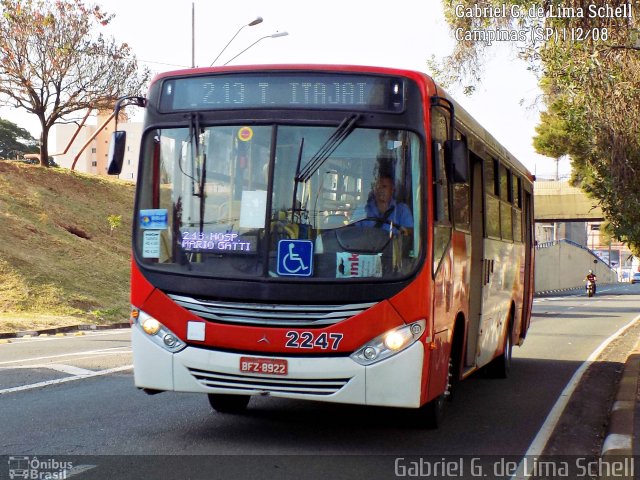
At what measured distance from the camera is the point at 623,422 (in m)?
8.82

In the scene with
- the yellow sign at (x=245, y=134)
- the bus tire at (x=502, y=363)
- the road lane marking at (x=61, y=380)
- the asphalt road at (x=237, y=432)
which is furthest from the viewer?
the bus tire at (x=502, y=363)

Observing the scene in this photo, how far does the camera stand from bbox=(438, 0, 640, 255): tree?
12.5m

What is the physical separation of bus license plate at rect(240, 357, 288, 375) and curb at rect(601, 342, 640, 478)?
252cm

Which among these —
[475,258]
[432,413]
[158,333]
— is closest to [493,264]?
[475,258]

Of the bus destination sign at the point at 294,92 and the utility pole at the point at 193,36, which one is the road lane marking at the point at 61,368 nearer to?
the bus destination sign at the point at 294,92

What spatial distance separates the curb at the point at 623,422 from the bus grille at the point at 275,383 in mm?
2135

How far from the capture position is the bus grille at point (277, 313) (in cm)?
718

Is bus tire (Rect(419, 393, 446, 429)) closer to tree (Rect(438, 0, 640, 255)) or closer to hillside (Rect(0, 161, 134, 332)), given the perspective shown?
tree (Rect(438, 0, 640, 255))

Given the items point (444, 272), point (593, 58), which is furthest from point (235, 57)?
point (444, 272)

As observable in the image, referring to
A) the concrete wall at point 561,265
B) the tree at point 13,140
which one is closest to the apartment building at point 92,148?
the tree at point 13,140

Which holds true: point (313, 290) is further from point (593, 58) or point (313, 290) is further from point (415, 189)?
point (593, 58)

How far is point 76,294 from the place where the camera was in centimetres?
2706

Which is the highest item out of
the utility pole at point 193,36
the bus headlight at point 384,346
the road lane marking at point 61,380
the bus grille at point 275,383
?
the utility pole at point 193,36

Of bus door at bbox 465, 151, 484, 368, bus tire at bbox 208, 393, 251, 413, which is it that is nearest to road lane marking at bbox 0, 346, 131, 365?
bus tire at bbox 208, 393, 251, 413
